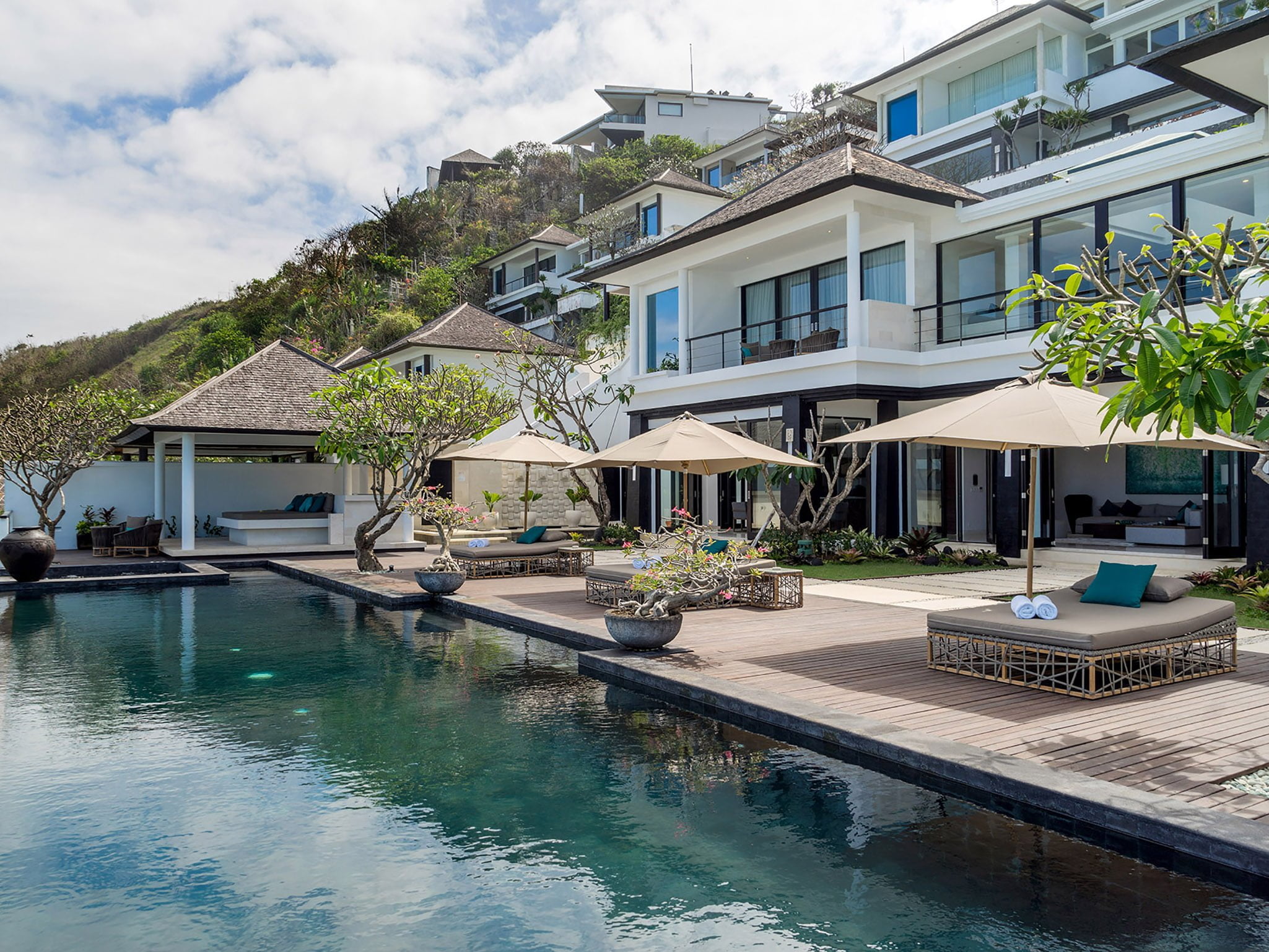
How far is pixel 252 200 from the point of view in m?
32.8

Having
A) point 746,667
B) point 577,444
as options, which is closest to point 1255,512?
point 746,667

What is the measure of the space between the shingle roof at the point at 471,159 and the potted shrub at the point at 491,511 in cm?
4966

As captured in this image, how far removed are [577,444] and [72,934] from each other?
71.3 feet

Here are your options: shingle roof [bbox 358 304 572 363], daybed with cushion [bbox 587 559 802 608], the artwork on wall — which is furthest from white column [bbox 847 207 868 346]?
shingle roof [bbox 358 304 572 363]

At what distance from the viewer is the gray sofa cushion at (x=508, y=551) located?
16.1 meters

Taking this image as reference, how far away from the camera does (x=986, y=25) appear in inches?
1141

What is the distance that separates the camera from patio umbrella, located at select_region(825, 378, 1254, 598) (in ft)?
26.5

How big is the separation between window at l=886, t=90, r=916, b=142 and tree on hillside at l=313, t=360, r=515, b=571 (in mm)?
21028

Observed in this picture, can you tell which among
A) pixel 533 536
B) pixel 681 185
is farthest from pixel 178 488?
pixel 681 185

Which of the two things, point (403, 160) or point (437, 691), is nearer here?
point (437, 691)

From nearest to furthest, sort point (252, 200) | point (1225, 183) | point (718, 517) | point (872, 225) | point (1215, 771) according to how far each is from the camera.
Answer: point (1215, 771)
point (1225, 183)
point (872, 225)
point (718, 517)
point (252, 200)

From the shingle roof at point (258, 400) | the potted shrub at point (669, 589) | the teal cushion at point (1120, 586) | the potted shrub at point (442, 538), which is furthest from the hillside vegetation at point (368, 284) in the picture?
the teal cushion at point (1120, 586)

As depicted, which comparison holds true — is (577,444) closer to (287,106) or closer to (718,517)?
(718,517)

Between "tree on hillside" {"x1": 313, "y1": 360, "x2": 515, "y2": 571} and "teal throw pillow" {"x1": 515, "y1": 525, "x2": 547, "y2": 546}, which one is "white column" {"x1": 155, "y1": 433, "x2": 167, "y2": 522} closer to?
"tree on hillside" {"x1": 313, "y1": 360, "x2": 515, "y2": 571}
